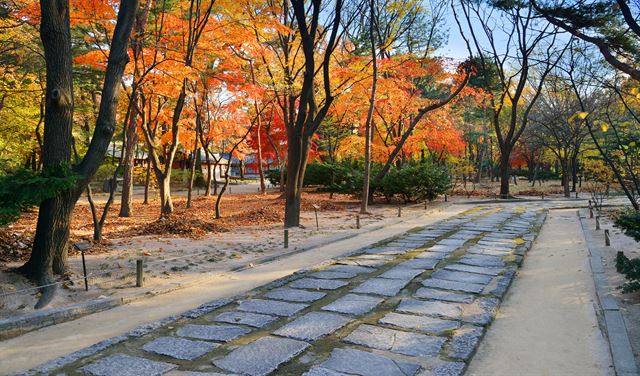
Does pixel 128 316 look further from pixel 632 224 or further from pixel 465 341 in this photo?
pixel 632 224

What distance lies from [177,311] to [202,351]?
145 cm

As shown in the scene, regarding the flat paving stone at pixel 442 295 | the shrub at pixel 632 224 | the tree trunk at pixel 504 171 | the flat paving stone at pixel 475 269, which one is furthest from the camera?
the tree trunk at pixel 504 171

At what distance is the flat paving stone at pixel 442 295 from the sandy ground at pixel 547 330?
436 mm

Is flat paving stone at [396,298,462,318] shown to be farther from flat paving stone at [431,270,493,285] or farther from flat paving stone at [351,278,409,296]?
flat paving stone at [431,270,493,285]

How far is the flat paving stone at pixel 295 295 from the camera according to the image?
5566 mm

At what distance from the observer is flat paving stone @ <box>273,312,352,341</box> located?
4.36 meters

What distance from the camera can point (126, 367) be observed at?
3678mm

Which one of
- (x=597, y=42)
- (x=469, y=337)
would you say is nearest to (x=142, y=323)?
(x=469, y=337)

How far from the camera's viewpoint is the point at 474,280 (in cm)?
643

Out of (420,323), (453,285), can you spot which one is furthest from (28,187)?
(453,285)

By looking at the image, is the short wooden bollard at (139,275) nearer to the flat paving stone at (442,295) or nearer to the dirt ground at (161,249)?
the dirt ground at (161,249)

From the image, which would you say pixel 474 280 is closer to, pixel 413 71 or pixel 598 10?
pixel 598 10

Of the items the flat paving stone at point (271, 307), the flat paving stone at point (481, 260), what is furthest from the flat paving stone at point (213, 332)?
the flat paving stone at point (481, 260)

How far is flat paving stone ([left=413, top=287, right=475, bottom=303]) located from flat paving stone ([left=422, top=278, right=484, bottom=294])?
0.67 feet
